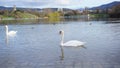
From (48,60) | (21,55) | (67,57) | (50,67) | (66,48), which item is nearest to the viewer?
(50,67)

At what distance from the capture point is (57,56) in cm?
1914

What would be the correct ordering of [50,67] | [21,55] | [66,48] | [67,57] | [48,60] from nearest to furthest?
[50,67]
[48,60]
[67,57]
[21,55]
[66,48]

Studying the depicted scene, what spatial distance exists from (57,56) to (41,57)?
40.4 inches

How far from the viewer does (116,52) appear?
20016mm

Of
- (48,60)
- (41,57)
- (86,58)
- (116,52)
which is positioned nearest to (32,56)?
(41,57)

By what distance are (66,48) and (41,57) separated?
481 centimetres

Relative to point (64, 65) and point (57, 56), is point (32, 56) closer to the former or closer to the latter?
point (57, 56)

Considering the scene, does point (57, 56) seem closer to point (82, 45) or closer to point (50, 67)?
point (50, 67)

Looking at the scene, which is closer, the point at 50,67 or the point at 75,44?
the point at 50,67

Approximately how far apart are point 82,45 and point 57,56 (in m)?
5.95

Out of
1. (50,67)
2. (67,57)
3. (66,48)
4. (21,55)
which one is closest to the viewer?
(50,67)

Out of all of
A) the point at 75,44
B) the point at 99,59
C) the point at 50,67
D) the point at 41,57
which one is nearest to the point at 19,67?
the point at 50,67

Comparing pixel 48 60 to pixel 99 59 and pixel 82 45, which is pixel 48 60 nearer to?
pixel 99 59

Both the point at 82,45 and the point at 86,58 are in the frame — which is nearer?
the point at 86,58
